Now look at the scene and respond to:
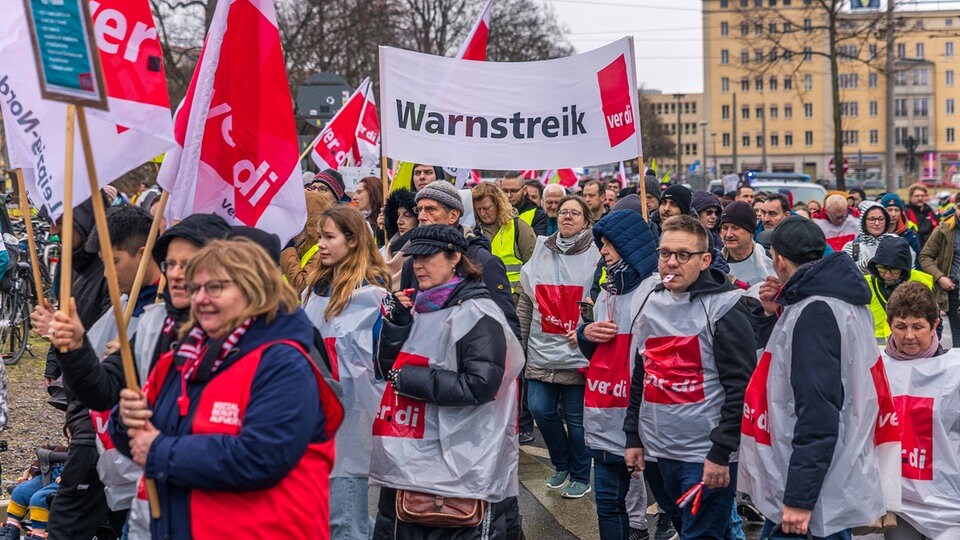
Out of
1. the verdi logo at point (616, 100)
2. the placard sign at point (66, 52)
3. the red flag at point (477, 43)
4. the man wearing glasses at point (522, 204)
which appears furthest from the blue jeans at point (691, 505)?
the man wearing glasses at point (522, 204)

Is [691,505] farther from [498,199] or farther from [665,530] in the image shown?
[498,199]

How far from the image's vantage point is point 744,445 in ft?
15.6

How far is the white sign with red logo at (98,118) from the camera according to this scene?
15.5ft

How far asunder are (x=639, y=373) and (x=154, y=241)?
2168 millimetres

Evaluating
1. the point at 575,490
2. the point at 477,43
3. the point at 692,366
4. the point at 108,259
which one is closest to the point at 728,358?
the point at 692,366

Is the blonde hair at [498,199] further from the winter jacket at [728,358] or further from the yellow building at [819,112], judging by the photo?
the yellow building at [819,112]

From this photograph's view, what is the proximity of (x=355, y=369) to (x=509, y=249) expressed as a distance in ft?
12.9

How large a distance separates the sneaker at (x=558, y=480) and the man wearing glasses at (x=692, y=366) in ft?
8.49

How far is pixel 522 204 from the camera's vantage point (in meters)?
12.5

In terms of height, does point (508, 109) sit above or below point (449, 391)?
above

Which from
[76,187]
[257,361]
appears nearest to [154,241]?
[76,187]

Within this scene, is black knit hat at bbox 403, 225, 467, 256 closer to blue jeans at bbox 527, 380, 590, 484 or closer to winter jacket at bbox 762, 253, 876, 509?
winter jacket at bbox 762, 253, 876, 509

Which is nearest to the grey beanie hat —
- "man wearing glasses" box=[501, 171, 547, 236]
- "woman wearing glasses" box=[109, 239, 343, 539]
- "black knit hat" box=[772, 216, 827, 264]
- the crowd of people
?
the crowd of people

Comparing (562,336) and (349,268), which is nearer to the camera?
(349,268)
